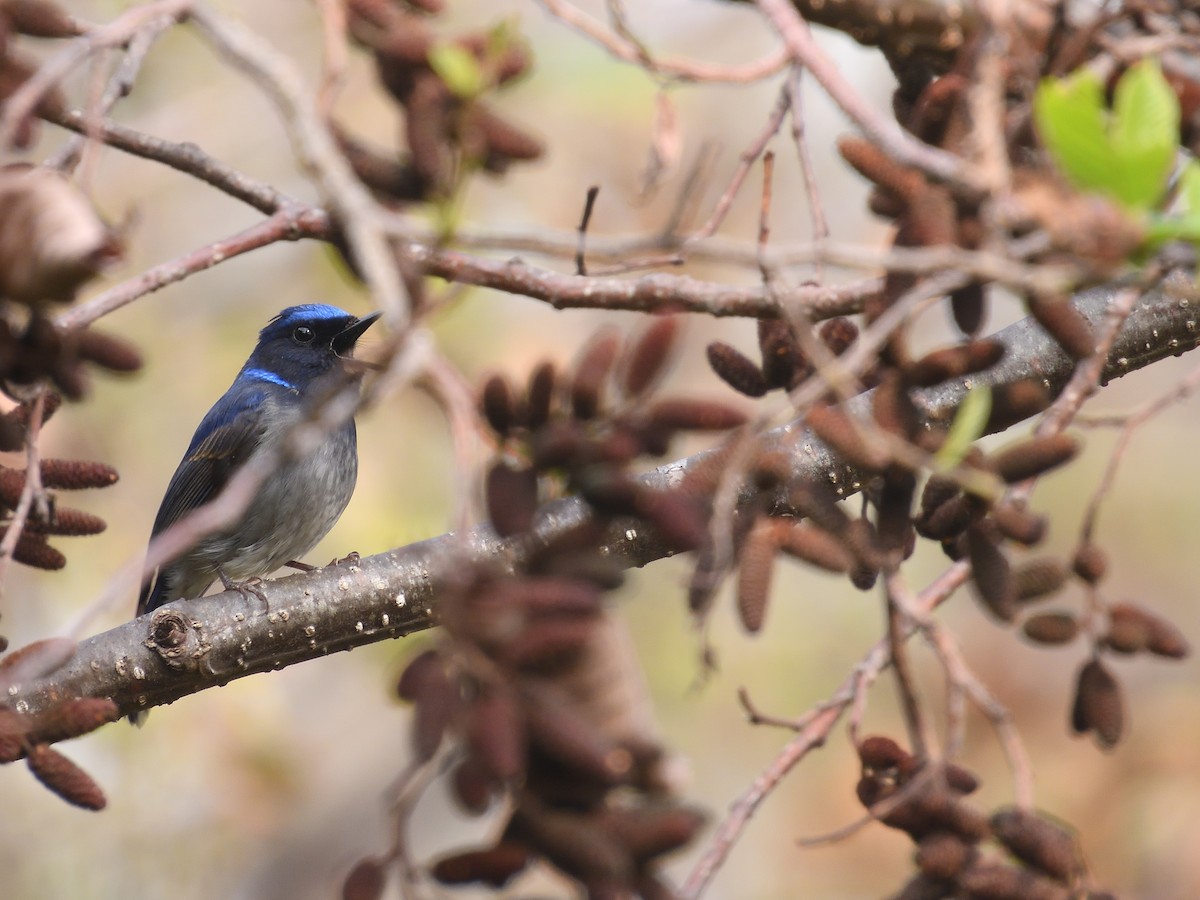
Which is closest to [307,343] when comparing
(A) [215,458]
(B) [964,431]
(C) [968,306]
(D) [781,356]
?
(A) [215,458]

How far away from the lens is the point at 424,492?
7176 millimetres

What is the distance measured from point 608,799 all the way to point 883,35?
184 centimetres

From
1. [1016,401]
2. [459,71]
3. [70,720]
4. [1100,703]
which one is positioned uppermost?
[459,71]

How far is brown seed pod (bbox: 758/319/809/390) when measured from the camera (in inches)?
92.0

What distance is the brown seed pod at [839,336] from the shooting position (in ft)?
7.98

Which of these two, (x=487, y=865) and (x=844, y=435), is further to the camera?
(x=844, y=435)

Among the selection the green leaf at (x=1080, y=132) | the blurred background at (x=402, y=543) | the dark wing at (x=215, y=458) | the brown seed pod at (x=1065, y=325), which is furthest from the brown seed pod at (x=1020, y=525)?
the blurred background at (x=402, y=543)

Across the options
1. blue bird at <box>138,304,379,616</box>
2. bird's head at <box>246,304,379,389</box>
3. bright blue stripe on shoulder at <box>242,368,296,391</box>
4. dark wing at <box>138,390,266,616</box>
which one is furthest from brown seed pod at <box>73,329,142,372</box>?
bird's head at <box>246,304,379,389</box>

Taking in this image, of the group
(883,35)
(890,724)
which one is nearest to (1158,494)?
(890,724)

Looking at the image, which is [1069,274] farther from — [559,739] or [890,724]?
[890,724]

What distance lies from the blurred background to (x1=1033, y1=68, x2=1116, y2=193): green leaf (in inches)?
186

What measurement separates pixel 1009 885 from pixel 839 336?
114cm

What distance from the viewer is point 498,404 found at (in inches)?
66.0

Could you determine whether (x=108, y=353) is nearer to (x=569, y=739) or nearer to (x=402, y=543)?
(x=569, y=739)
